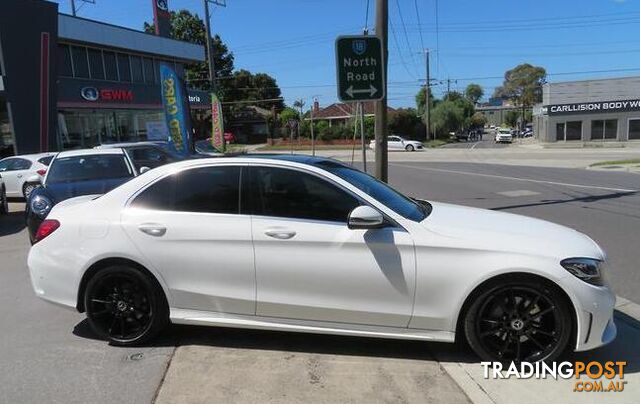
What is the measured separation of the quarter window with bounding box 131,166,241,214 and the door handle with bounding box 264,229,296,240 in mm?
366

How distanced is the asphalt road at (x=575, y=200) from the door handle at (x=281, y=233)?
12.2 ft

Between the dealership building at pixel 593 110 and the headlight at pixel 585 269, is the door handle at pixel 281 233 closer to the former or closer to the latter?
the headlight at pixel 585 269

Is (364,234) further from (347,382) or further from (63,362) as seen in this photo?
(63,362)

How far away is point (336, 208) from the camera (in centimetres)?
443

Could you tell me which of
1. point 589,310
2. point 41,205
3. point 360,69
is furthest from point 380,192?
point 41,205

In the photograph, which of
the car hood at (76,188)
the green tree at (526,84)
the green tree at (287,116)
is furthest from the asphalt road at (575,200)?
the green tree at (526,84)

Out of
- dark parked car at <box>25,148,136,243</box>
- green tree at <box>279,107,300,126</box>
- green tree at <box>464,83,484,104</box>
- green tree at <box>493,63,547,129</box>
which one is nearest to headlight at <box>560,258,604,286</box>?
dark parked car at <box>25,148,136,243</box>

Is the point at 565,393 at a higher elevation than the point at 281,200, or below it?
below

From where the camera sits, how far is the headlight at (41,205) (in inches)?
335

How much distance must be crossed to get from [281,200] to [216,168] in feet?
2.09

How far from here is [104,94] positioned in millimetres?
34031

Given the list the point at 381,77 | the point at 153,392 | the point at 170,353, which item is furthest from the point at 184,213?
the point at 381,77

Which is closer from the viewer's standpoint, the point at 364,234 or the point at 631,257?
the point at 364,234

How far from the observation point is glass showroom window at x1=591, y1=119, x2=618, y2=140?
55.4 meters
